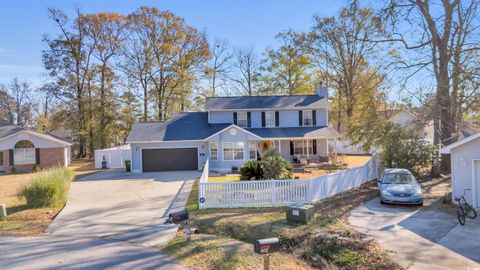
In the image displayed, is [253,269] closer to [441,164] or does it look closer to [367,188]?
[367,188]

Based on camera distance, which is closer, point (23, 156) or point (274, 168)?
point (274, 168)

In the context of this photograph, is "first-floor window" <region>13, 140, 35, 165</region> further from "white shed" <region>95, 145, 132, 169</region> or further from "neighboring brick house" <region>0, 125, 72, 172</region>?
"white shed" <region>95, 145, 132, 169</region>

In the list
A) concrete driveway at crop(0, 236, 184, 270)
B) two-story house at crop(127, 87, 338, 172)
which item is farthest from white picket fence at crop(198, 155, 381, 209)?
two-story house at crop(127, 87, 338, 172)

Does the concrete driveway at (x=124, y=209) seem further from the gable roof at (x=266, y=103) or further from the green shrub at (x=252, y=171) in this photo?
the gable roof at (x=266, y=103)

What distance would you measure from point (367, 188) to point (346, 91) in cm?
2503

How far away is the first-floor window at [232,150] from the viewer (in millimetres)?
25438

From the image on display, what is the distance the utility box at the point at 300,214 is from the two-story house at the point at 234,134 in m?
14.7

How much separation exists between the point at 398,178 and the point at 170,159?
17.5m

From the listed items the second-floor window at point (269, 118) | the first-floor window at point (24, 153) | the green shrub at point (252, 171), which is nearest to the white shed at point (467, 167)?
the green shrub at point (252, 171)

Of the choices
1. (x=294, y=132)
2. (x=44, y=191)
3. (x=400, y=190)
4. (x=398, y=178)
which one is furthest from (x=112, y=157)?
(x=400, y=190)

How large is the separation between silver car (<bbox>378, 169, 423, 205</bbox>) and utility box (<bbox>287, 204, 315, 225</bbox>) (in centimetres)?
454

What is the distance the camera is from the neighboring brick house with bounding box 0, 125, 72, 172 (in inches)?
1109

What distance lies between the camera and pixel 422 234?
9.16m

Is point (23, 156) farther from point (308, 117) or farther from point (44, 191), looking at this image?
point (308, 117)
